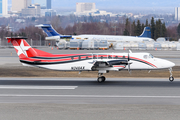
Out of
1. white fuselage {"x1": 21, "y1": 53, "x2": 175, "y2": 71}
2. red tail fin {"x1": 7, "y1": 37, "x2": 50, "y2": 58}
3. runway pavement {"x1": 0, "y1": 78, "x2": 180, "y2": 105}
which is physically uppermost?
red tail fin {"x1": 7, "y1": 37, "x2": 50, "y2": 58}

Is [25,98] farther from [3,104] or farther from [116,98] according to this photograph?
[116,98]

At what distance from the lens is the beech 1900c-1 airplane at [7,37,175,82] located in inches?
1047

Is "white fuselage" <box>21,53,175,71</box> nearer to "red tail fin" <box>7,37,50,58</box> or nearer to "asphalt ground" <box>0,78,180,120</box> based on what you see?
"asphalt ground" <box>0,78,180,120</box>

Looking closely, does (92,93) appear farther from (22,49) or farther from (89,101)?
(22,49)

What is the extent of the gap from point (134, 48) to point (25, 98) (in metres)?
68.3

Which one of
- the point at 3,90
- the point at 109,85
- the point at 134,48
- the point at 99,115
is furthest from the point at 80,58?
the point at 134,48

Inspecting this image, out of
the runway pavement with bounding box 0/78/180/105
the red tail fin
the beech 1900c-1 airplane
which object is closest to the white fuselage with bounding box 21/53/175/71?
the beech 1900c-1 airplane

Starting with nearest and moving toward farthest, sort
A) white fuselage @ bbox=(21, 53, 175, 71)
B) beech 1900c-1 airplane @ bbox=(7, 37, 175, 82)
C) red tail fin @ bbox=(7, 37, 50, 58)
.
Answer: beech 1900c-1 airplane @ bbox=(7, 37, 175, 82) < white fuselage @ bbox=(21, 53, 175, 71) < red tail fin @ bbox=(7, 37, 50, 58)

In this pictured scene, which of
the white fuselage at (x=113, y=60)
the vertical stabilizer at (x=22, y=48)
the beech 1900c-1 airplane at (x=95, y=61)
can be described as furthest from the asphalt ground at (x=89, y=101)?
the vertical stabilizer at (x=22, y=48)

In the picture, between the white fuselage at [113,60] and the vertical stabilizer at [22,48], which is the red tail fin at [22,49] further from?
the white fuselage at [113,60]

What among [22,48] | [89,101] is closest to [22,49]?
[22,48]

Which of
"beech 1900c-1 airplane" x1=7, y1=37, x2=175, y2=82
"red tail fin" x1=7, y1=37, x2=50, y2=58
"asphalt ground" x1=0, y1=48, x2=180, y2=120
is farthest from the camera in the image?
"red tail fin" x1=7, y1=37, x2=50, y2=58

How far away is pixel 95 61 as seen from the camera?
2684 centimetres

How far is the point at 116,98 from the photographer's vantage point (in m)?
19.7
